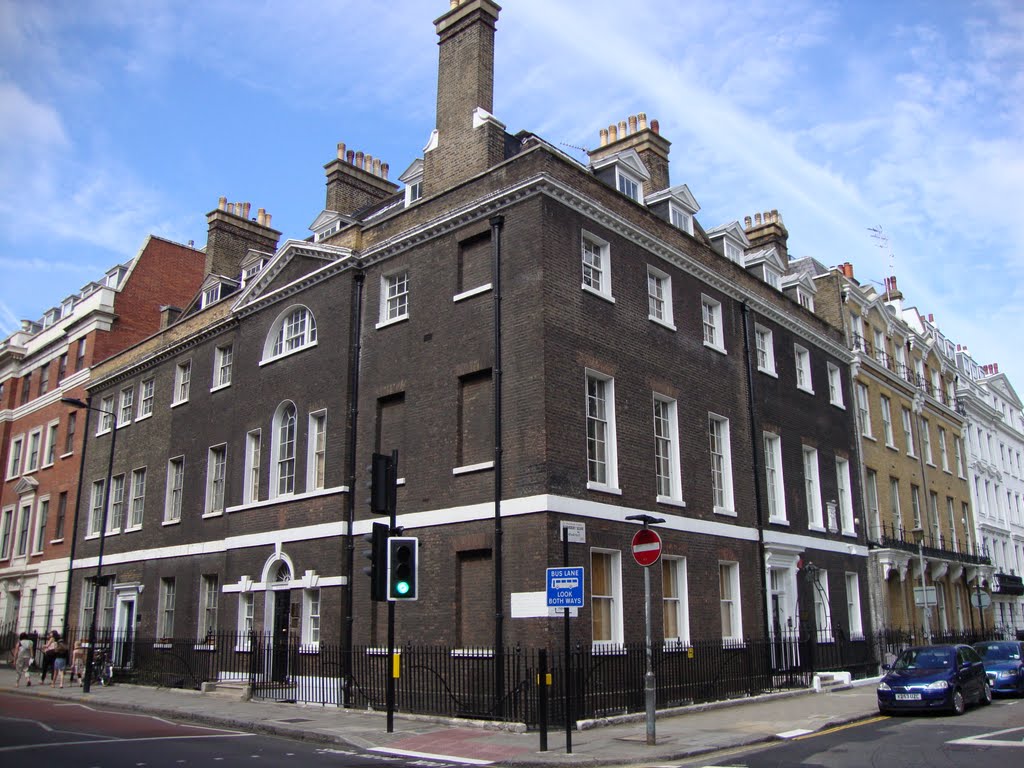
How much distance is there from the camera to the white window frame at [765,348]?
86.2ft

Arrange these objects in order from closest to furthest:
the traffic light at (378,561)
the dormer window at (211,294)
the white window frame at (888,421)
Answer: the traffic light at (378,561) < the dormer window at (211,294) < the white window frame at (888,421)

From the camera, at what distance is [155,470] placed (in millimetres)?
29828

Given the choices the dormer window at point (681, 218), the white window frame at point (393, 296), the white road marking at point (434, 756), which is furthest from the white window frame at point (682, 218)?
the white road marking at point (434, 756)

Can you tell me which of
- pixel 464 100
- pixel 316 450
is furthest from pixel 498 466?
pixel 464 100

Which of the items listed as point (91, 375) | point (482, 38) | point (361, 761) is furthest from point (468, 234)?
point (91, 375)

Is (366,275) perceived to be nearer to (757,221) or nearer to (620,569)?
(620,569)

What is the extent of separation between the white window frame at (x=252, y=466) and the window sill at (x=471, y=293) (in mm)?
8228

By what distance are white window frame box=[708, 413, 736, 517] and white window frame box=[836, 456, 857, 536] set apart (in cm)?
791

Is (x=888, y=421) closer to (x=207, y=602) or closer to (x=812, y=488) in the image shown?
(x=812, y=488)

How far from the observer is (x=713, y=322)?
24.5 meters

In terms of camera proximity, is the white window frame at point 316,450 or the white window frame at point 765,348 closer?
the white window frame at point 316,450

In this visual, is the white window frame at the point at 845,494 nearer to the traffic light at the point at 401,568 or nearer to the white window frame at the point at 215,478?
the traffic light at the point at 401,568

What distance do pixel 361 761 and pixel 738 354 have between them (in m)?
16.3

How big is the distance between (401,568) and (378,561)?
0.53 metres
